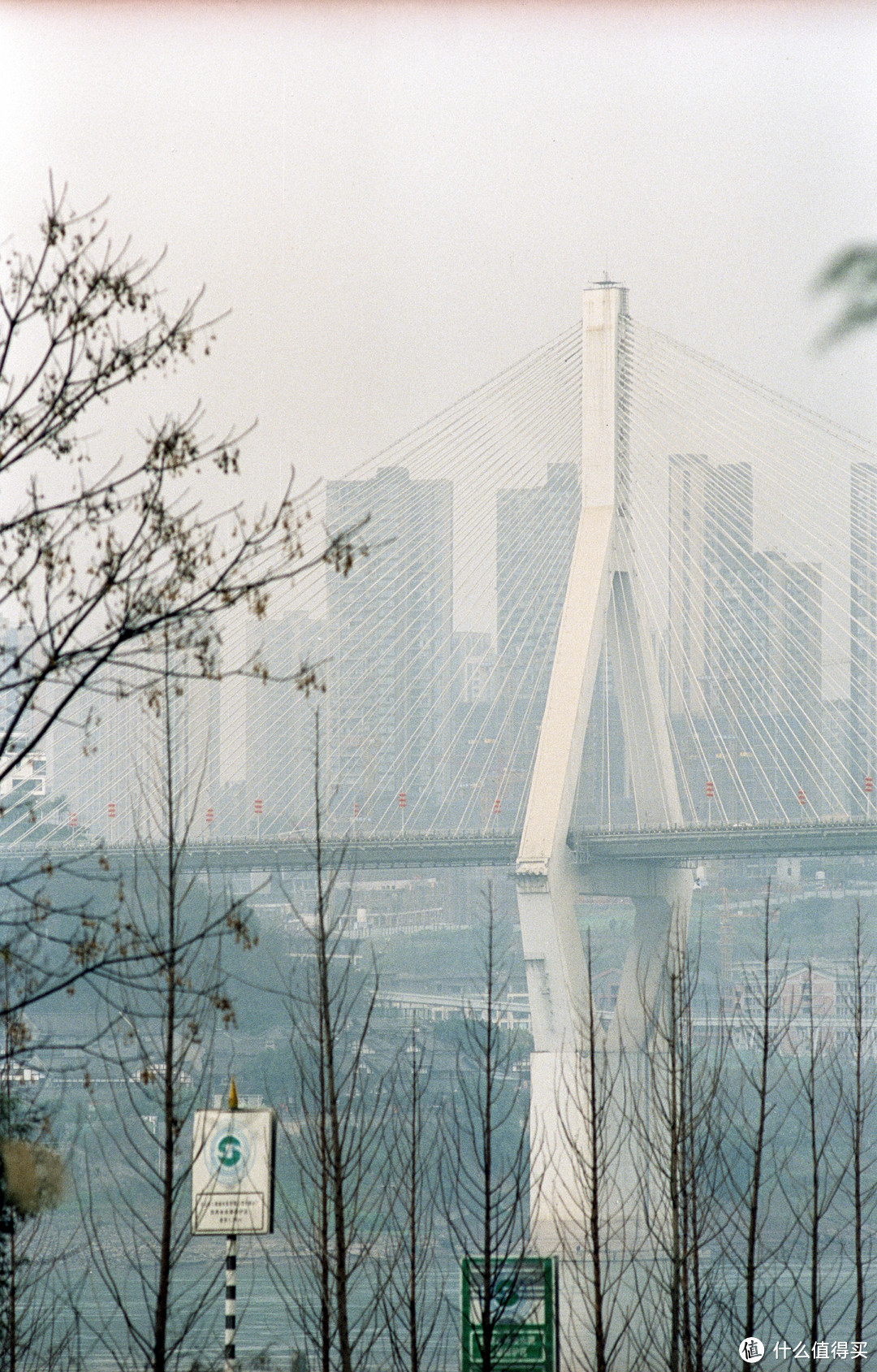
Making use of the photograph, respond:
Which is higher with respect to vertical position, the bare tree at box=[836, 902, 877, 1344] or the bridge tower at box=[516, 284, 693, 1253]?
the bridge tower at box=[516, 284, 693, 1253]

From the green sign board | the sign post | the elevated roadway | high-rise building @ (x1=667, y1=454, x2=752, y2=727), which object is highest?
high-rise building @ (x1=667, y1=454, x2=752, y2=727)

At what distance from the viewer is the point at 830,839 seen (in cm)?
995

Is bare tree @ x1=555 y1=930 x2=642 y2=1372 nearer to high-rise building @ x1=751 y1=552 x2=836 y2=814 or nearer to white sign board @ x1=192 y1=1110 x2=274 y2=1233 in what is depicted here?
high-rise building @ x1=751 y1=552 x2=836 y2=814

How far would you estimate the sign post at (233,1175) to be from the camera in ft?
9.21

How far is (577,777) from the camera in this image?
32.4ft

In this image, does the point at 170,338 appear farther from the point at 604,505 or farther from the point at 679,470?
the point at 679,470

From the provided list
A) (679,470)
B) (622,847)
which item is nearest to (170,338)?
(622,847)

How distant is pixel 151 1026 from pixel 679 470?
211 inches

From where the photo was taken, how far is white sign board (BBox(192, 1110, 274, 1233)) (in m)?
2.81

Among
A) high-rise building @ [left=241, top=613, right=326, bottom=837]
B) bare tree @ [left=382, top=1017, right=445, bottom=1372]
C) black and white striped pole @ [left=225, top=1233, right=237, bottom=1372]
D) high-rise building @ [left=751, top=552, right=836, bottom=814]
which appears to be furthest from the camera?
high-rise building @ [left=751, top=552, right=836, bottom=814]

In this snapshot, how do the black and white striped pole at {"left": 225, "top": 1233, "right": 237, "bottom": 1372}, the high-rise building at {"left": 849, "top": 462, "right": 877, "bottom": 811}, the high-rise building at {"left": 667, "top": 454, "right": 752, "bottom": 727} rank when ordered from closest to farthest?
the black and white striped pole at {"left": 225, "top": 1233, "right": 237, "bottom": 1372}
the high-rise building at {"left": 849, "top": 462, "right": 877, "bottom": 811}
the high-rise building at {"left": 667, "top": 454, "right": 752, "bottom": 727}

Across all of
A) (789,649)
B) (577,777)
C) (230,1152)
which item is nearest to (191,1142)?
(230,1152)

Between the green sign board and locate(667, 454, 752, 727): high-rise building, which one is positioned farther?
locate(667, 454, 752, 727): high-rise building

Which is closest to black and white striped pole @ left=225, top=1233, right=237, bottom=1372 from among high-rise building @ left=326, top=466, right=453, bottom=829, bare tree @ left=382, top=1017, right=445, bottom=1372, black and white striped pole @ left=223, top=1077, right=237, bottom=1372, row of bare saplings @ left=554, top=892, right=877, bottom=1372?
black and white striped pole @ left=223, top=1077, right=237, bottom=1372
